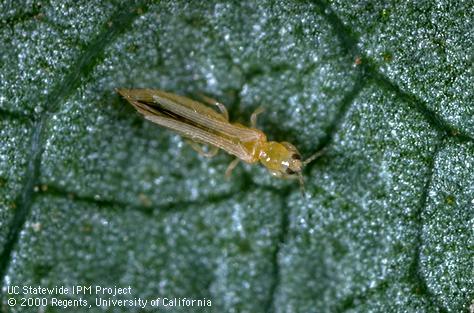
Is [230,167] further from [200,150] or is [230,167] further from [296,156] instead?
[296,156]

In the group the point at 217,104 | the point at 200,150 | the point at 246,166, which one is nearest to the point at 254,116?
the point at 217,104

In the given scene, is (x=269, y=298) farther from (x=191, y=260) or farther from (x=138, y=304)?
(x=138, y=304)

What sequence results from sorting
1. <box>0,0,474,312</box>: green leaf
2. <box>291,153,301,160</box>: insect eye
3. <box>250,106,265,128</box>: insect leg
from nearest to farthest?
<box>0,0,474,312</box>: green leaf
<box>291,153,301,160</box>: insect eye
<box>250,106,265,128</box>: insect leg

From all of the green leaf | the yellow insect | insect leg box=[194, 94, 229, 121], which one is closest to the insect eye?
the yellow insect

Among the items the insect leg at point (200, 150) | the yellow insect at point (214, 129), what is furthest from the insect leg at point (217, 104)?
the insect leg at point (200, 150)

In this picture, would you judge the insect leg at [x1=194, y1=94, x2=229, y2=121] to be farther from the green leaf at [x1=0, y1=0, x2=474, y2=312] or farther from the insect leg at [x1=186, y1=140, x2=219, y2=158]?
the insect leg at [x1=186, y1=140, x2=219, y2=158]
